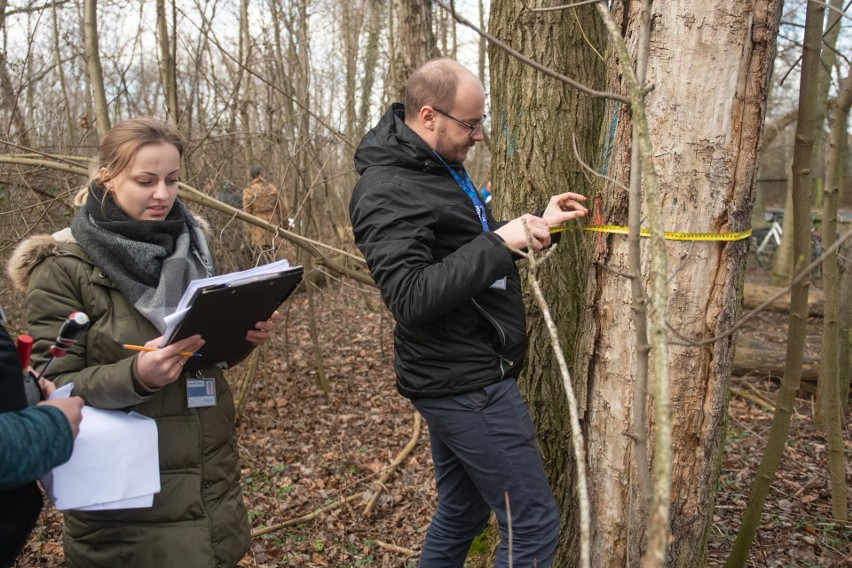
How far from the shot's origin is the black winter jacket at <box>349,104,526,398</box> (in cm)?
185

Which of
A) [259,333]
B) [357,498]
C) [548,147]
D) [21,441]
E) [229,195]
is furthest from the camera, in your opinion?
[229,195]

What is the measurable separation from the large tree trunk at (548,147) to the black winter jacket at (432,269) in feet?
2.01

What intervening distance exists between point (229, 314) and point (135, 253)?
320 mm

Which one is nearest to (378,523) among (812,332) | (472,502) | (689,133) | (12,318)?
(472,502)

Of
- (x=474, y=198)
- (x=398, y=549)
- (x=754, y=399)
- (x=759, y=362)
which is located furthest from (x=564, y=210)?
(x=759, y=362)

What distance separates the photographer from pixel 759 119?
1908 mm

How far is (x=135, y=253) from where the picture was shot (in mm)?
1913

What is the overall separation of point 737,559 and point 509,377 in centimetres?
148

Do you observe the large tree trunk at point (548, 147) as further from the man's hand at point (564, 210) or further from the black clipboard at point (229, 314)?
the black clipboard at point (229, 314)

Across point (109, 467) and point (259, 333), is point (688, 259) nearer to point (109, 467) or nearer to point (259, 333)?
point (259, 333)

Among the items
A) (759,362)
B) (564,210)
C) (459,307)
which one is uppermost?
(564,210)

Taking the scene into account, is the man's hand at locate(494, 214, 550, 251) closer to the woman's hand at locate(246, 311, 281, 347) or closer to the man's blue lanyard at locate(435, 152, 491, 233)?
the man's blue lanyard at locate(435, 152, 491, 233)

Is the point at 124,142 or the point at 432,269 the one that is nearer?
the point at 432,269

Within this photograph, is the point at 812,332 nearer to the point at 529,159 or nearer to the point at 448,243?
the point at 529,159
